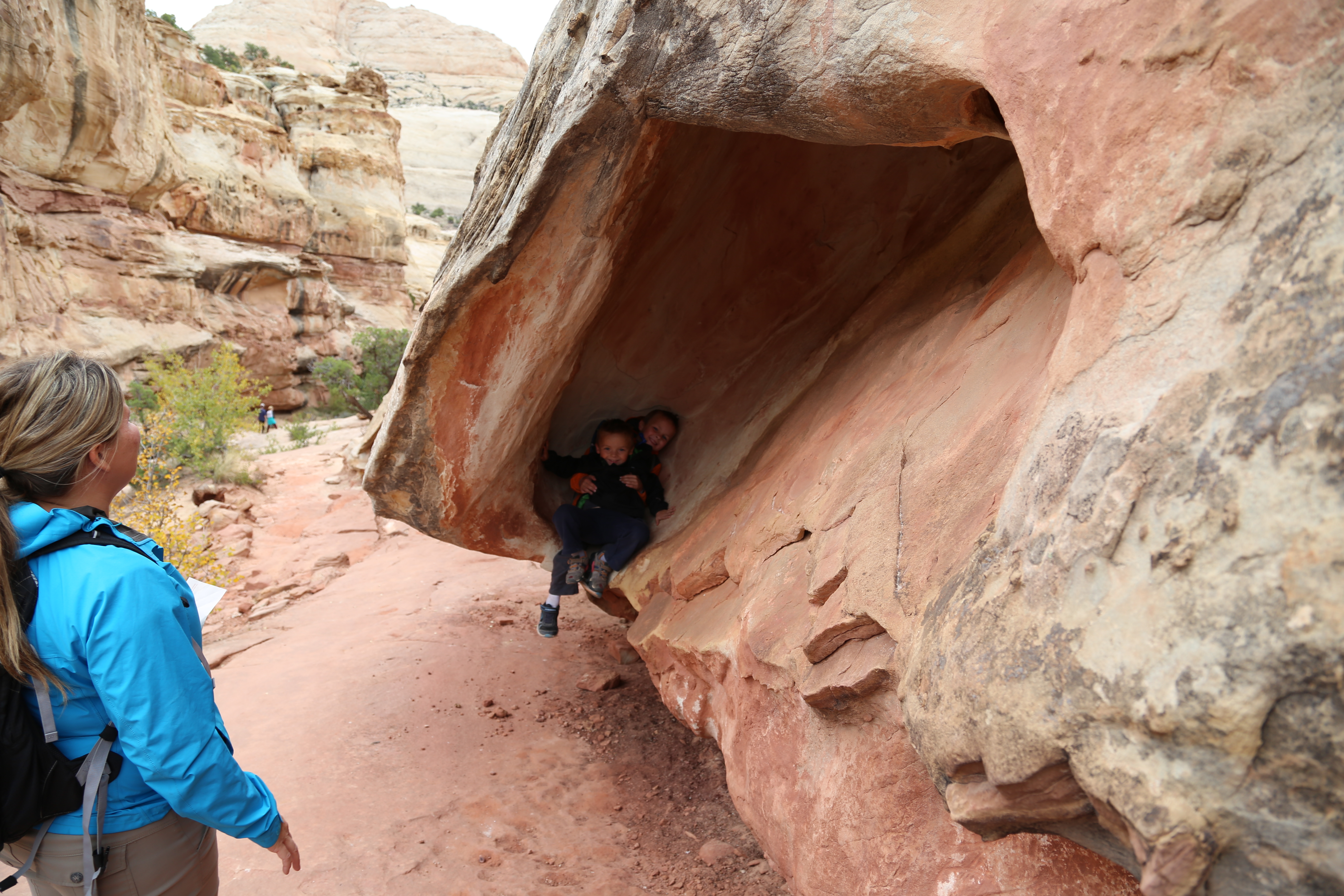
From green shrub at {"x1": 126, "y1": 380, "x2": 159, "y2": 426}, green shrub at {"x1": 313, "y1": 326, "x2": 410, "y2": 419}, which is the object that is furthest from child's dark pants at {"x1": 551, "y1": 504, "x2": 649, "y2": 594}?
green shrub at {"x1": 313, "y1": 326, "x2": 410, "y2": 419}

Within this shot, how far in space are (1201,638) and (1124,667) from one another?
0.11m

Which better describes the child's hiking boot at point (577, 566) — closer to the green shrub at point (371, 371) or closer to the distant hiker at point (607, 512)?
the distant hiker at point (607, 512)

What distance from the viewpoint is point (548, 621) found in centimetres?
419

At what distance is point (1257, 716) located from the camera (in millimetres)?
892

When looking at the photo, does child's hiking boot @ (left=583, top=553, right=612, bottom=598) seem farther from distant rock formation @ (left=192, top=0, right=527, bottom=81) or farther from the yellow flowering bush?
distant rock formation @ (left=192, top=0, right=527, bottom=81)

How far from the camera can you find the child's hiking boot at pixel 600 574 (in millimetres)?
3744

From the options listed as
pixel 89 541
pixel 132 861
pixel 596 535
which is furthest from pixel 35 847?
pixel 596 535

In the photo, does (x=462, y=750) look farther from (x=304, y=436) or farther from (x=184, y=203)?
(x=184, y=203)

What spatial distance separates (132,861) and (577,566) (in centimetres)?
243

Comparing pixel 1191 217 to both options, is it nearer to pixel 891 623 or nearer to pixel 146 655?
pixel 891 623

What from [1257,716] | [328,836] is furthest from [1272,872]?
[328,836]

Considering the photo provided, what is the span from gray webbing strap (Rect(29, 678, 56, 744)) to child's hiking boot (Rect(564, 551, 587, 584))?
8.29 feet

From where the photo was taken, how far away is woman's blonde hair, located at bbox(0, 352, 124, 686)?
1.44 meters

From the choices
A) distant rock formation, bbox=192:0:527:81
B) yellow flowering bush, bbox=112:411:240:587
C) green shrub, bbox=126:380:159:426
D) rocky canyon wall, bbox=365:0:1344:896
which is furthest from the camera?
distant rock formation, bbox=192:0:527:81
